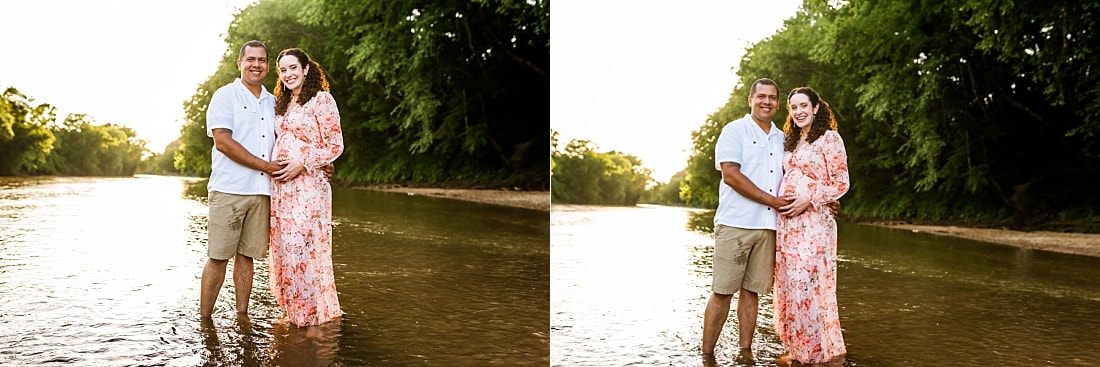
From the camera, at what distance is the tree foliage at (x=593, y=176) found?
332 inches

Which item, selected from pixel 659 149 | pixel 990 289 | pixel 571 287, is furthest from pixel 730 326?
pixel 659 149

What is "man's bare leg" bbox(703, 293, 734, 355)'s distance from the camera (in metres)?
3.29

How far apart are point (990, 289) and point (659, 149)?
27.9ft

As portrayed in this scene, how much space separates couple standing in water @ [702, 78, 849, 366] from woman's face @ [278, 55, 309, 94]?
1.41m

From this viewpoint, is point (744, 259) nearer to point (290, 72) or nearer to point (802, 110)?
point (802, 110)

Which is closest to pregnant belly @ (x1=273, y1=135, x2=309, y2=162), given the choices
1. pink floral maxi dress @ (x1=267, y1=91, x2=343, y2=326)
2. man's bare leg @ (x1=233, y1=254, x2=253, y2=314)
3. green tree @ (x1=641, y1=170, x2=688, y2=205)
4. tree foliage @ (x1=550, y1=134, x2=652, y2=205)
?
pink floral maxi dress @ (x1=267, y1=91, x2=343, y2=326)

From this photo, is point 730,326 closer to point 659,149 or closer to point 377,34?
point 377,34

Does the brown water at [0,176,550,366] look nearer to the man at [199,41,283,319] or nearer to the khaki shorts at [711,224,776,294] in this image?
the man at [199,41,283,319]

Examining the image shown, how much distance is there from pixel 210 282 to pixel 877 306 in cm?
318

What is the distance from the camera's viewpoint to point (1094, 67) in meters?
Answer: 10.9

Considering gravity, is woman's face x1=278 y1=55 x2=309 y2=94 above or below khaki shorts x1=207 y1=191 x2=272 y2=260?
above

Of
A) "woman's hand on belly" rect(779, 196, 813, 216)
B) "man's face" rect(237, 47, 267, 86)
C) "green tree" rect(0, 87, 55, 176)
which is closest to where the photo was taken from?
"woman's hand on belly" rect(779, 196, 813, 216)

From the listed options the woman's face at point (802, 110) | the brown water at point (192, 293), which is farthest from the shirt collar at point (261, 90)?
the woman's face at point (802, 110)

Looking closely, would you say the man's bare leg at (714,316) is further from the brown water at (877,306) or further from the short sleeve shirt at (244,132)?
the short sleeve shirt at (244,132)
